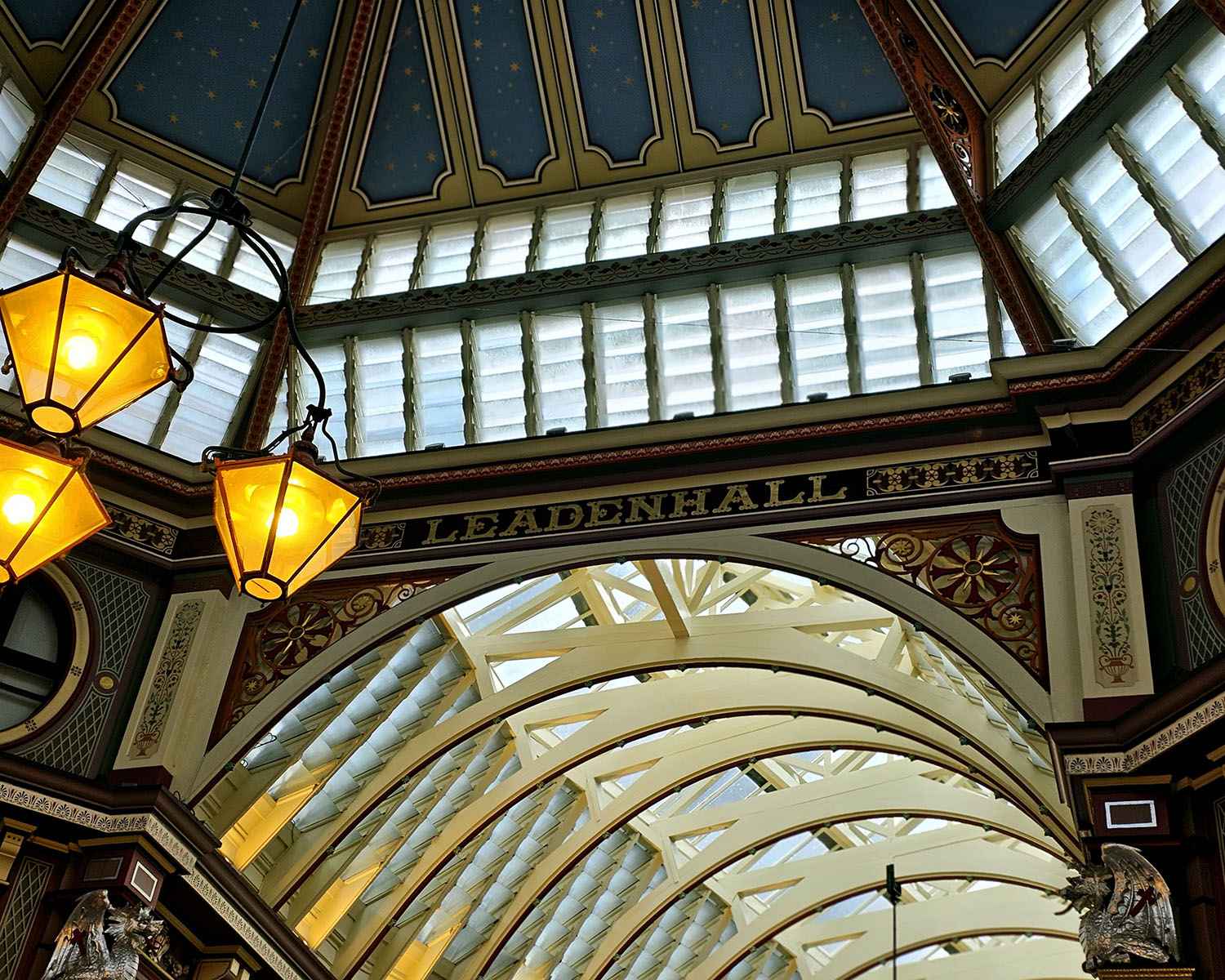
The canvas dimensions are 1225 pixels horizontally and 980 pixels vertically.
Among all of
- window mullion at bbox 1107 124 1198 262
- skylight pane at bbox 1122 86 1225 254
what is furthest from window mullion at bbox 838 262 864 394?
skylight pane at bbox 1122 86 1225 254

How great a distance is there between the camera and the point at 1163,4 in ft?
41.1

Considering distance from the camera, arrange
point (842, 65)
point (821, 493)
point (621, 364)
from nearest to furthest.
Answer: point (821, 493) < point (621, 364) < point (842, 65)

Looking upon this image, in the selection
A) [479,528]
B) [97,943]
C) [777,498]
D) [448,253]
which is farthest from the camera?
[448,253]

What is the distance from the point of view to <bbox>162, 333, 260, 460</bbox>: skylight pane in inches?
601

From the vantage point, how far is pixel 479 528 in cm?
1391

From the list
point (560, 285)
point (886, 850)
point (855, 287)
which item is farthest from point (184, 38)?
point (886, 850)

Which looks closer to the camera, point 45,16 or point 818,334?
point 818,334

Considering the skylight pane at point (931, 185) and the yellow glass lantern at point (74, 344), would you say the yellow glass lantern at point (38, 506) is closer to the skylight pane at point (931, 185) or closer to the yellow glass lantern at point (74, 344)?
the yellow glass lantern at point (74, 344)

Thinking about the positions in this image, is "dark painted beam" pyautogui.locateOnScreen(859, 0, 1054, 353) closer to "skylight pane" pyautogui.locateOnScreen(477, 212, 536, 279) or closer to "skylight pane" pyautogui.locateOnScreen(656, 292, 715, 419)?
"skylight pane" pyautogui.locateOnScreen(656, 292, 715, 419)

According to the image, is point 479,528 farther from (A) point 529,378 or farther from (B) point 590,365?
(B) point 590,365

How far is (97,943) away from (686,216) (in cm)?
844

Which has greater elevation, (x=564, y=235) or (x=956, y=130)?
(x=956, y=130)

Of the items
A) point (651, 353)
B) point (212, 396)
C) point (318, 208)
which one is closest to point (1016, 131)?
point (651, 353)

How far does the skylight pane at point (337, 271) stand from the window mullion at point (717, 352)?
377cm
